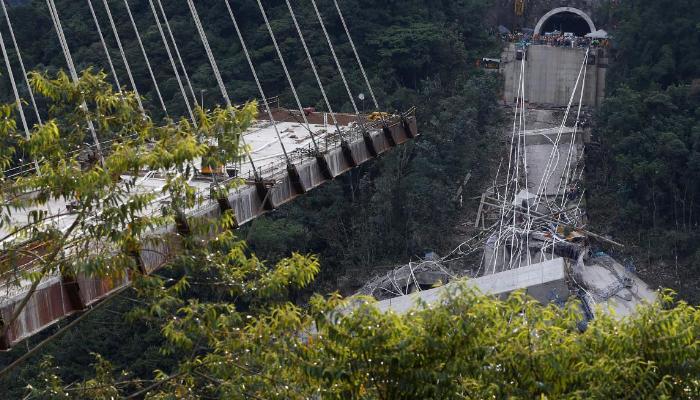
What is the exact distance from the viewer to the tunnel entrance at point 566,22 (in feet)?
120

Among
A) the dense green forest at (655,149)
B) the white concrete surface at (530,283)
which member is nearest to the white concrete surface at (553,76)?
the dense green forest at (655,149)

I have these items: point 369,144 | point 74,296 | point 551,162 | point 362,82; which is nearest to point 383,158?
point 362,82

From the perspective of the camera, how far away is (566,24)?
1492 inches

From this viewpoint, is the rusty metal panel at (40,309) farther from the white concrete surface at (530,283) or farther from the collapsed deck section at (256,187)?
the white concrete surface at (530,283)

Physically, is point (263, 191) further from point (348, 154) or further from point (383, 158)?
point (383, 158)

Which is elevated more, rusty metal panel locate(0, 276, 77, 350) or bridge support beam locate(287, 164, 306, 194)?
rusty metal panel locate(0, 276, 77, 350)

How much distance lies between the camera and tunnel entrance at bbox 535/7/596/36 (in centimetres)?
3653

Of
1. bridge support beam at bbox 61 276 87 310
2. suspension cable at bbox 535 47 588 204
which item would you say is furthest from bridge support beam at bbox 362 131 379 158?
suspension cable at bbox 535 47 588 204

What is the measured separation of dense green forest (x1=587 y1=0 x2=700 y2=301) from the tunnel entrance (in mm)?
3920

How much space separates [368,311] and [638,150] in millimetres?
22134

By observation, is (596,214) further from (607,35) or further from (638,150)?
(607,35)

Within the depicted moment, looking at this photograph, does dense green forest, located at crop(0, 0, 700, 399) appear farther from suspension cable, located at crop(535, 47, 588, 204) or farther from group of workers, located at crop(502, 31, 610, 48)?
suspension cable, located at crop(535, 47, 588, 204)

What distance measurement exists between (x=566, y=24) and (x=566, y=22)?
0.08 m

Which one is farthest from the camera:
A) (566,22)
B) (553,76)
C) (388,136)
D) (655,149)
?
(566,22)
